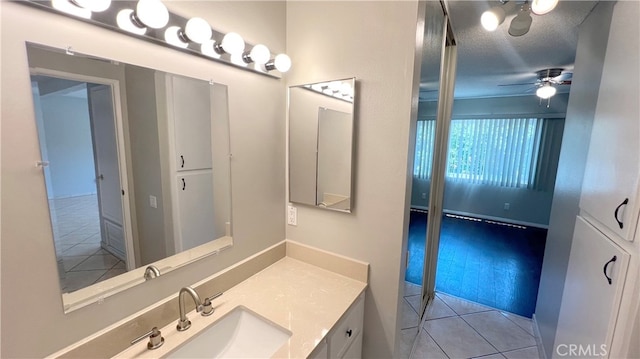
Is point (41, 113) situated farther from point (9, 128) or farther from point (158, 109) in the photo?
point (158, 109)

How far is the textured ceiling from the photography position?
1804 millimetres

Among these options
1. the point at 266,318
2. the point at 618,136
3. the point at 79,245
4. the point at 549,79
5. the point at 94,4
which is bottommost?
the point at 266,318

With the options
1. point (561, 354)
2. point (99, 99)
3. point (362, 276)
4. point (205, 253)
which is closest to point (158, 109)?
point (99, 99)

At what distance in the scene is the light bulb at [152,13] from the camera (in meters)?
0.79

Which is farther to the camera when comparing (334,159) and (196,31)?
(334,159)

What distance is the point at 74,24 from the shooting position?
0.72m

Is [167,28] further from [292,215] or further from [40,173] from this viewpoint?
[292,215]

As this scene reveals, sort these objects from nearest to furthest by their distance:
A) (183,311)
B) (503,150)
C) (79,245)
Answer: (79,245) < (183,311) < (503,150)

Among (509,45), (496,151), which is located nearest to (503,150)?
(496,151)

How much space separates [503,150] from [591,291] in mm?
4853

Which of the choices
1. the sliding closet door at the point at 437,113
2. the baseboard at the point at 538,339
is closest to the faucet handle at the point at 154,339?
the sliding closet door at the point at 437,113

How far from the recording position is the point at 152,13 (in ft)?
2.64

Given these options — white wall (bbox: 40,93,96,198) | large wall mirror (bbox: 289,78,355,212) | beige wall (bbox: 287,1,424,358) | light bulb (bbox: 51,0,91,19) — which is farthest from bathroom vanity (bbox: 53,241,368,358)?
light bulb (bbox: 51,0,91,19)

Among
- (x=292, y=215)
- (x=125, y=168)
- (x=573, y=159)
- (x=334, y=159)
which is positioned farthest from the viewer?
(x=573, y=159)
